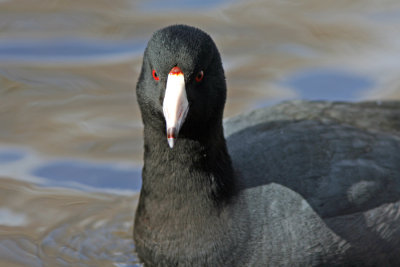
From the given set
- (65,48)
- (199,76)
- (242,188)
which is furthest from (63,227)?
(65,48)

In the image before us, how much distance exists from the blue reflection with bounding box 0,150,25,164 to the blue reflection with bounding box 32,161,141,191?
9.2 inches

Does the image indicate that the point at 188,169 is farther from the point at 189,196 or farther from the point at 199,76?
the point at 199,76

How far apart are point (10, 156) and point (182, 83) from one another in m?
2.56

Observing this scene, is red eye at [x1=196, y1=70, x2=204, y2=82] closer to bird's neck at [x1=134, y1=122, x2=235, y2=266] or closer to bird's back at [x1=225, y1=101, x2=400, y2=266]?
bird's neck at [x1=134, y1=122, x2=235, y2=266]

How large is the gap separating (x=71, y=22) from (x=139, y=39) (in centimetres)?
78

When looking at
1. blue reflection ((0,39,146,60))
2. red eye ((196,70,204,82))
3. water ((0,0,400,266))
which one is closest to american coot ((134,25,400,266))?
red eye ((196,70,204,82))

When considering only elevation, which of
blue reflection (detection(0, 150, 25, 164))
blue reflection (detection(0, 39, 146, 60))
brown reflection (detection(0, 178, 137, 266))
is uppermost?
blue reflection (detection(0, 39, 146, 60))

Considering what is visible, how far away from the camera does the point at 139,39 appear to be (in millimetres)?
8188

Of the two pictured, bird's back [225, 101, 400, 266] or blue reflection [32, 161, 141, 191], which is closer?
bird's back [225, 101, 400, 266]

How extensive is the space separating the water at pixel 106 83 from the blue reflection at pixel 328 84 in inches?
0.4

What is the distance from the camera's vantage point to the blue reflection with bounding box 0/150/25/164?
6488 millimetres

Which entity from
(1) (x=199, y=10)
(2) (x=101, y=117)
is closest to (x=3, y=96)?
(2) (x=101, y=117)

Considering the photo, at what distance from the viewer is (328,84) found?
7.60m

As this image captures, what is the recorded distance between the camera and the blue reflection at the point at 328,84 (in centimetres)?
743
